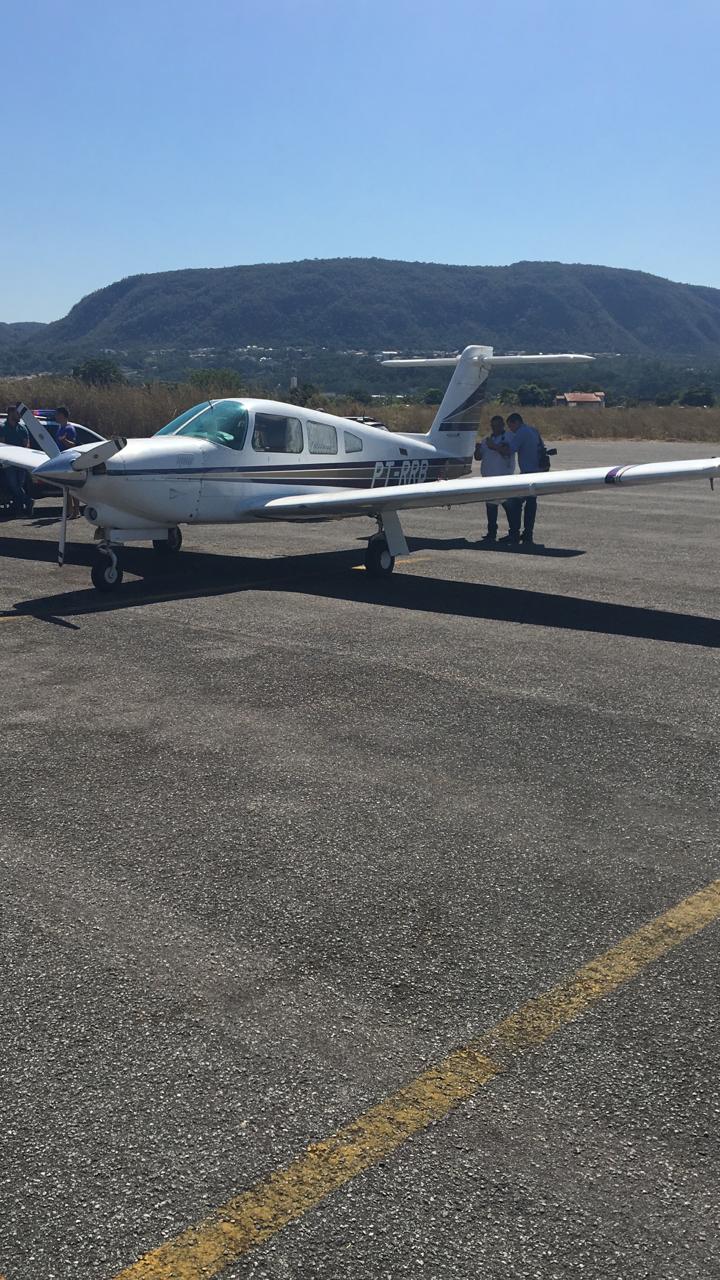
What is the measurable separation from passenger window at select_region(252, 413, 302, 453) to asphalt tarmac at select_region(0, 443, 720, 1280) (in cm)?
454

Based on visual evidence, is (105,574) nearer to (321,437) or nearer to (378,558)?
(378,558)

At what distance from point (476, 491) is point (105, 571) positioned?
15.0 ft

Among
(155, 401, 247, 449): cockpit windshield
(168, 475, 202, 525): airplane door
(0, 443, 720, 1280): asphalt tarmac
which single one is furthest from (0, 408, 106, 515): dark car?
(0, 443, 720, 1280): asphalt tarmac

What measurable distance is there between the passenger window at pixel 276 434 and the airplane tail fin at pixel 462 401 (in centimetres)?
371

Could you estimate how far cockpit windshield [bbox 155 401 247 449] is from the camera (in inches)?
554

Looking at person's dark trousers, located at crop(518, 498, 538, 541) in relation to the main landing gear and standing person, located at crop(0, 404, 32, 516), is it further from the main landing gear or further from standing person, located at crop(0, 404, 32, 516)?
standing person, located at crop(0, 404, 32, 516)

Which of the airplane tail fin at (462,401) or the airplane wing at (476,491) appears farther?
the airplane tail fin at (462,401)

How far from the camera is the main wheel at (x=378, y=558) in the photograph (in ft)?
45.6

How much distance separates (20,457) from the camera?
59.8ft

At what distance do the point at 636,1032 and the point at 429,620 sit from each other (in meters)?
7.53

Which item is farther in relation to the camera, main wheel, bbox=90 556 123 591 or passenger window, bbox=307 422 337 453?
passenger window, bbox=307 422 337 453

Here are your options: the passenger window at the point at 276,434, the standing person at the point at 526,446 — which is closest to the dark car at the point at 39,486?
the passenger window at the point at 276,434

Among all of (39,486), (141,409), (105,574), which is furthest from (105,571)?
(141,409)

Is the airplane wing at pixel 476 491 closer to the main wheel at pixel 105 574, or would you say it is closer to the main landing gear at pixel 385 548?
the main landing gear at pixel 385 548
